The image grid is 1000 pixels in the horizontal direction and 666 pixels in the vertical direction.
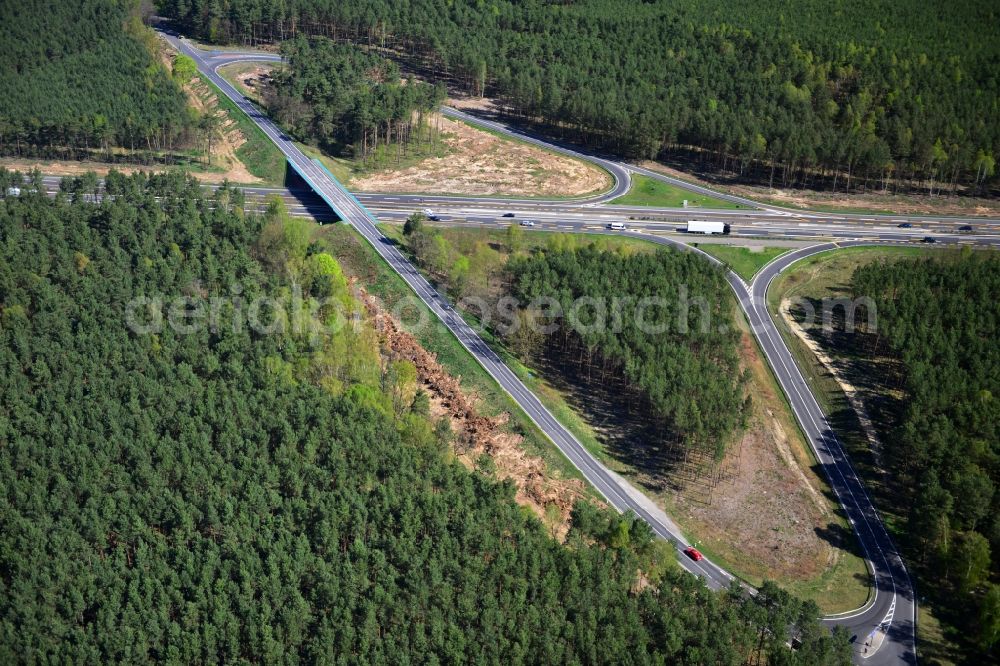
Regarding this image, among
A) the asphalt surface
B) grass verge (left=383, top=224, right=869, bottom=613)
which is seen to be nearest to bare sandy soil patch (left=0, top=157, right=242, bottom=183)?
the asphalt surface

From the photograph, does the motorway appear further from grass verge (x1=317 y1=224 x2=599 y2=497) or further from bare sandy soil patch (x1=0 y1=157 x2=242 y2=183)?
bare sandy soil patch (x1=0 y1=157 x2=242 y2=183)

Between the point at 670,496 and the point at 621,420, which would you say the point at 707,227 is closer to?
the point at 621,420

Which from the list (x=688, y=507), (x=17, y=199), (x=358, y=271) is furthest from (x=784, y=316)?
(x=17, y=199)

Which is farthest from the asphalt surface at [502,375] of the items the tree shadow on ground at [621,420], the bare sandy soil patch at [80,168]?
the bare sandy soil patch at [80,168]

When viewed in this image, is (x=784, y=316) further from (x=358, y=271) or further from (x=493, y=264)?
(x=358, y=271)

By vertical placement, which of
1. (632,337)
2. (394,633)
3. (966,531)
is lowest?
(394,633)

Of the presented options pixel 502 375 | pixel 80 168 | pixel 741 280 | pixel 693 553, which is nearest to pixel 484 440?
pixel 502 375
